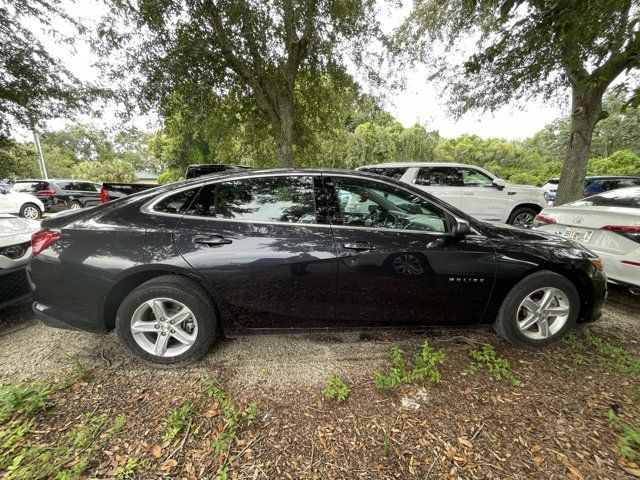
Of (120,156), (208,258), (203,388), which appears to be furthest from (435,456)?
(120,156)

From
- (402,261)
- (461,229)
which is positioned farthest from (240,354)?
(461,229)

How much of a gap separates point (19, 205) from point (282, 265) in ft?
43.4

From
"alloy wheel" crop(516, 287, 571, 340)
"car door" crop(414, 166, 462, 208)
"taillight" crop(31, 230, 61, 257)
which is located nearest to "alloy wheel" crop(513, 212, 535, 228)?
"car door" crop(414, 166, 462, 208)

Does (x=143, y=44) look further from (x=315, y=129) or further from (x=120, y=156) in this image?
(x=120, y=156)

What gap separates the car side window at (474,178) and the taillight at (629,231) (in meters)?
4.28

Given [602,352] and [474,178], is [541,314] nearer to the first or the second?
[602,352]

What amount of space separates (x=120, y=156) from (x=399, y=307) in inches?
3203

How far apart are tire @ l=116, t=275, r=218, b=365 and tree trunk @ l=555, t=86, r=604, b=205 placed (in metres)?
8.86

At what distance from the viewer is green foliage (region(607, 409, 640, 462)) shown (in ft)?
5.09

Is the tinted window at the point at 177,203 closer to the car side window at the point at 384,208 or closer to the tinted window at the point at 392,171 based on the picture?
the car side window at the point at 384,208

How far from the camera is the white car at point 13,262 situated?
2.48 m

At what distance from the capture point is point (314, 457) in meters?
1.56

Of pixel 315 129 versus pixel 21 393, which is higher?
pixel 315 129

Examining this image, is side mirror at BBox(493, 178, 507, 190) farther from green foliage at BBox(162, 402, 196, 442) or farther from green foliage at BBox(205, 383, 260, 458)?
green foliage at BBox(162, 402, 196, 442)
